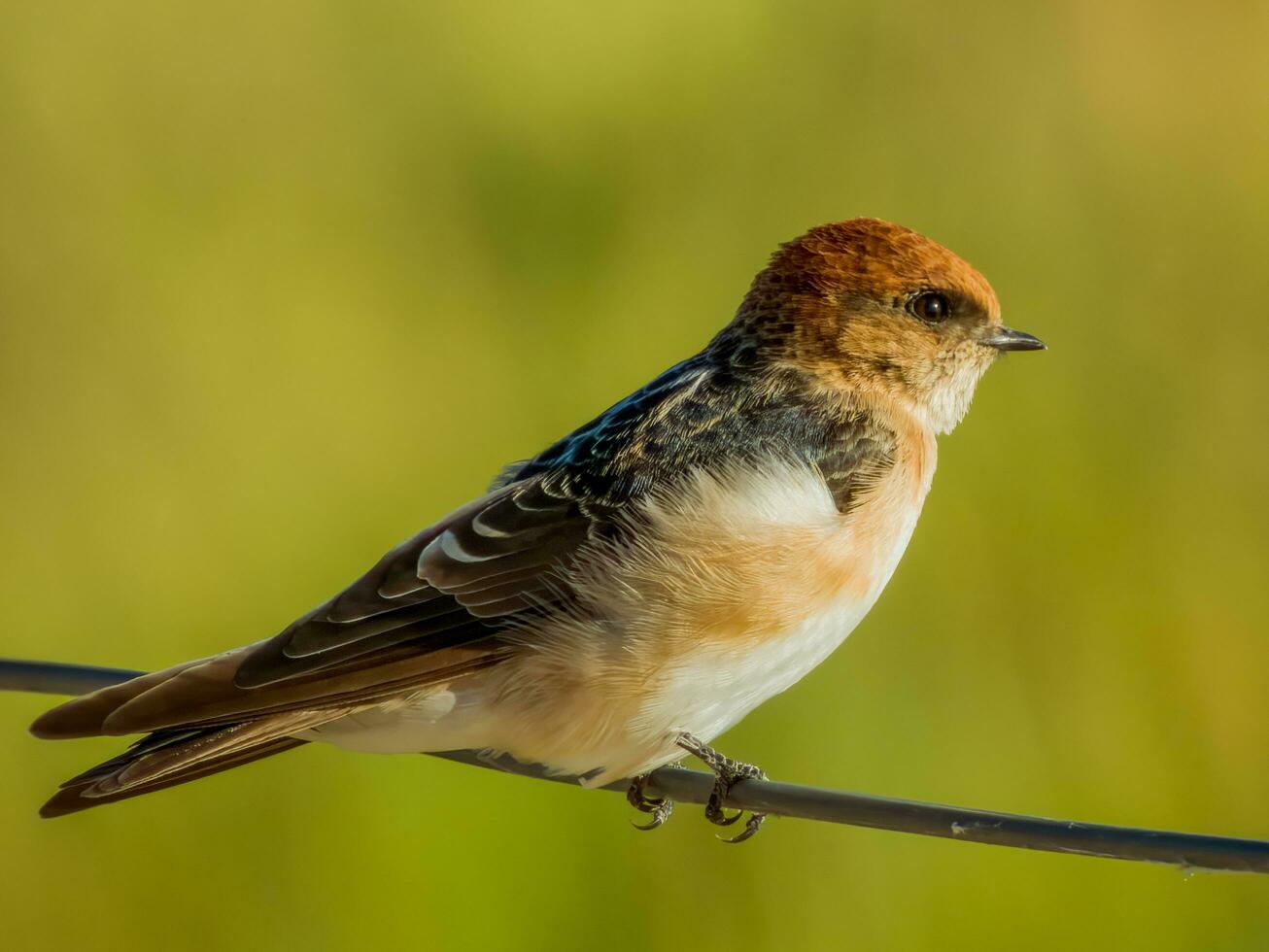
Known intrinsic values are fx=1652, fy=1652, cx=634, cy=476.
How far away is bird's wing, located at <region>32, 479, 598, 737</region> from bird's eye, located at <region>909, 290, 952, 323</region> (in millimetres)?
1000

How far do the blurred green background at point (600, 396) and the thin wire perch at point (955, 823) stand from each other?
1424 mm

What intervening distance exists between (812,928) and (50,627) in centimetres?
218

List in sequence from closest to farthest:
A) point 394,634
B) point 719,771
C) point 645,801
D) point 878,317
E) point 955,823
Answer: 1. point 955,823
2. point 394,634
3. point 719,771
4. point 645,801
5. point 878,317

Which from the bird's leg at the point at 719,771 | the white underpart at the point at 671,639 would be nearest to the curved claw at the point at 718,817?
the bird's leg at the point at 719,771

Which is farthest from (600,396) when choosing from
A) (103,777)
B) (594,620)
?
(103,777)

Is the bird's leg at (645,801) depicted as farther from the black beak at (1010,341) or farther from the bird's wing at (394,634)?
the black beak at (1010,341)

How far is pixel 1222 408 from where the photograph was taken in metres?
4.71

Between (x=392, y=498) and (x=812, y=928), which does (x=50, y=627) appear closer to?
(x=392, y=498)

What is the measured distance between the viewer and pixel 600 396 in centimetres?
479

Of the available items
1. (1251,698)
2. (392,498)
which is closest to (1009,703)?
(1251,698)

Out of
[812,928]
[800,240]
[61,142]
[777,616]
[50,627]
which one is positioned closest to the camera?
[777,616]

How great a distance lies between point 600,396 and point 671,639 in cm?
184

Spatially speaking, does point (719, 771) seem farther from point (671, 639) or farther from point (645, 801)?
point (645, 801)

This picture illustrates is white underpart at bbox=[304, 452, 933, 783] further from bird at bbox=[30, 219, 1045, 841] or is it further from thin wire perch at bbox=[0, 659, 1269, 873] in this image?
thin wire perch at bbox=[0, 659, 1269, 873]
